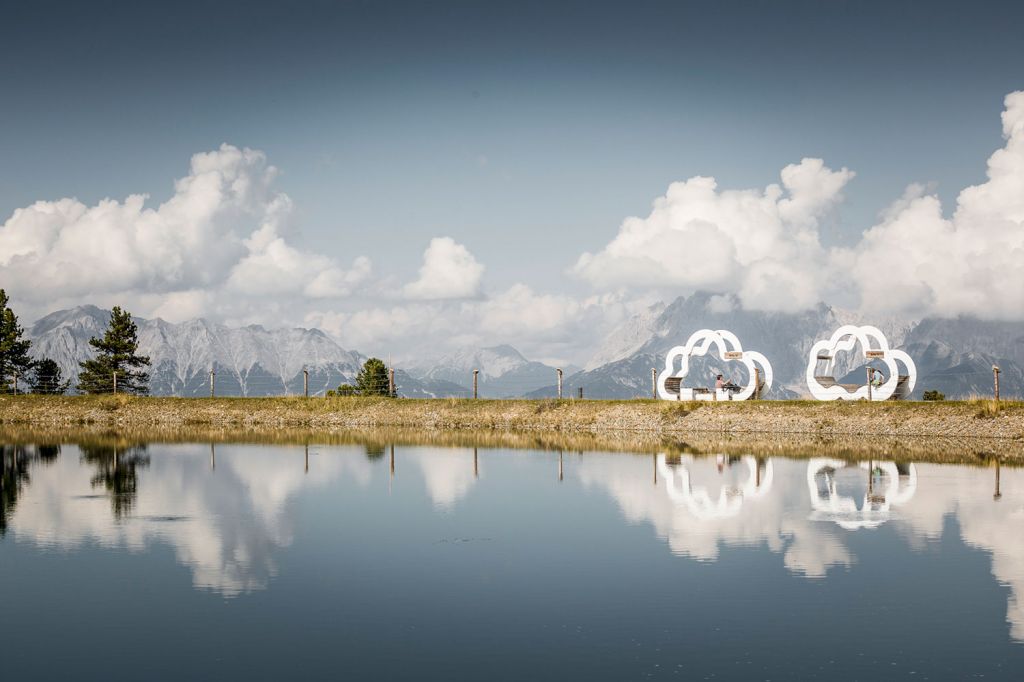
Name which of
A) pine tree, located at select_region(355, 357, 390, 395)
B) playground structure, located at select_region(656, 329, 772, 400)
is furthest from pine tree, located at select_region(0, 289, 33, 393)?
playground structure, located at select_region(656, 329, 772, 400)

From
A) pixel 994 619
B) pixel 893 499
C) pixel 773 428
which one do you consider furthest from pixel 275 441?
pixel 994 619

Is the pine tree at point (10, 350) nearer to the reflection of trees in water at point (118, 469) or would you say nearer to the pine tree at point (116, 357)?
the pine tree at point (116, 357)

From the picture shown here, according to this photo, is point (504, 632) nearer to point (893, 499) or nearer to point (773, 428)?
point (893, 499)

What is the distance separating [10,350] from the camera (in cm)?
9738

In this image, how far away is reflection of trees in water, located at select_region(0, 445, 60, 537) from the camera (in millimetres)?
31188

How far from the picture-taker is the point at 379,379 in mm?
109250

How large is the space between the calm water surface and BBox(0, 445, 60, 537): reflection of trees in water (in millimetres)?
311

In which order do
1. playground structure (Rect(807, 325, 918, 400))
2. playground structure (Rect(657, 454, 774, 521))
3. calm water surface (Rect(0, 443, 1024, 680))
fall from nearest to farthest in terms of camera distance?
calm water surface (Rect(0, 443, 1024, 680)) → playground structure (Rect(657, 454, 774, 521)) → playground structure (Rect(807, 325, 918, 400))

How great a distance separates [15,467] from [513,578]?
29150mm

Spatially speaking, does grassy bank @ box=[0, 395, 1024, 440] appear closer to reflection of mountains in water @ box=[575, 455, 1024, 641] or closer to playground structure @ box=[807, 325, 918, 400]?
playground structure @ box=[807, 325, 918, 400]

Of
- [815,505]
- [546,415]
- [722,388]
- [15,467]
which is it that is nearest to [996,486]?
[815,505]

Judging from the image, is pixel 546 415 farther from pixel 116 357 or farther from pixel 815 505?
pixel 116 357

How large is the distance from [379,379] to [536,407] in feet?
126

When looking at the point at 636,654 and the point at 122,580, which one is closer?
the point at 636,654
